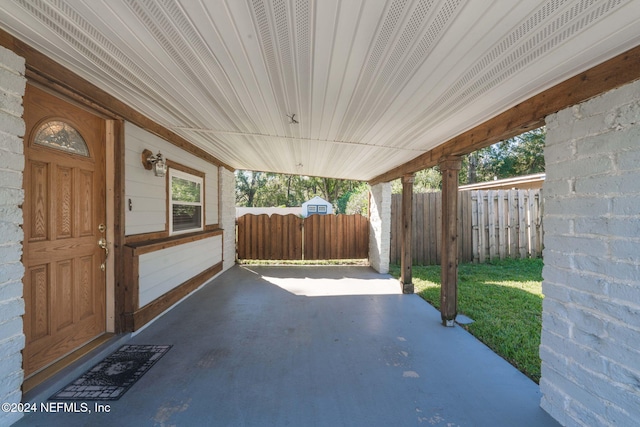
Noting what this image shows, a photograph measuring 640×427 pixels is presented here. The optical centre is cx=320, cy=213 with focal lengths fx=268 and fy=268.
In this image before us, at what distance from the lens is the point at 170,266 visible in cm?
375

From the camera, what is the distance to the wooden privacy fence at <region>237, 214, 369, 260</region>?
730cm

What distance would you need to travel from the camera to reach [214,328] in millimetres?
3178

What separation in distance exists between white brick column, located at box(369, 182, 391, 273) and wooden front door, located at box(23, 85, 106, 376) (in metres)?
4.88

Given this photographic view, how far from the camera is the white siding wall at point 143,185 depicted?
9.73ft

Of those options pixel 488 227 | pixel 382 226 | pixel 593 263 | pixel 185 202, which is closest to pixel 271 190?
pixel 382 226

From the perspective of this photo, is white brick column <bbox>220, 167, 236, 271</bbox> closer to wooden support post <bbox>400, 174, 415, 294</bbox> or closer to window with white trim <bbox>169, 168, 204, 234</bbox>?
window with white trim <bbox>169, 168, 204, 234</bbox>

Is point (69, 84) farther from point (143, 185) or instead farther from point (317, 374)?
point (317, 374)

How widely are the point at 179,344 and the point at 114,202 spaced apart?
162 centimetres

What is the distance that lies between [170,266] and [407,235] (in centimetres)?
383

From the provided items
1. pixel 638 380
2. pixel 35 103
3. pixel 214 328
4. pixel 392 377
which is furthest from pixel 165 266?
pixel 638 380

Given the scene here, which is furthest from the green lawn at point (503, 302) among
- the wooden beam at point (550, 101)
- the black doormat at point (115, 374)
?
the black doormat at point (115, 374)

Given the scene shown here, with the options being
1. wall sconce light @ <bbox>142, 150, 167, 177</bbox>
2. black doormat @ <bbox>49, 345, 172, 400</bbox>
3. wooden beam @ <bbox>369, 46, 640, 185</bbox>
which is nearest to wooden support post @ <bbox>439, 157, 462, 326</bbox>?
wooden beam @ <bbox>369, 46, 640, 185</bbox>

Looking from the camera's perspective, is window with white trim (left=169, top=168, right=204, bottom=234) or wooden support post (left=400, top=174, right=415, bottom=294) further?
wooden support post (left=400, top=174, right=415, bottom=294)

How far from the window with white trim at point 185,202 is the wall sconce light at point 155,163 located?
42 cm
